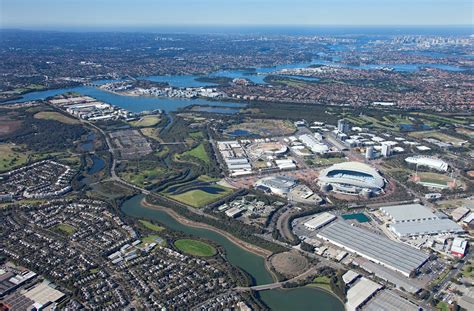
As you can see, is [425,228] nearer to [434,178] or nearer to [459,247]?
[459,247]

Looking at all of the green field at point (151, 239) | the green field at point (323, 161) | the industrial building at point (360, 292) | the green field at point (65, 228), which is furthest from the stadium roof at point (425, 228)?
the green field at point (65, 228)

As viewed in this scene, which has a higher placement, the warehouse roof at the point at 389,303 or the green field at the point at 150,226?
the green field at the point at 150,226

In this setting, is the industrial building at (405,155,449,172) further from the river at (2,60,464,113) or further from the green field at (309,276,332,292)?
the river at (2,60,464,113)

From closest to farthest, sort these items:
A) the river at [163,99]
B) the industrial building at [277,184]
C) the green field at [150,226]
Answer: the green field at [150,226] → the industrial building at [277,184] → the river at [163,99]

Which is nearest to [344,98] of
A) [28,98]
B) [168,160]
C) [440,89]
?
[440,89]

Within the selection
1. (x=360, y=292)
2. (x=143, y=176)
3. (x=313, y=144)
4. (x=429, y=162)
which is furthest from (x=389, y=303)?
(x=313, y=144)

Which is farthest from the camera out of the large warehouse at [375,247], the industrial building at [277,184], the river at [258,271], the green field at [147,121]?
the green field at [147,121]

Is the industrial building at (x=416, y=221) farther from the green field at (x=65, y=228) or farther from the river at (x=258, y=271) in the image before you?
the green field at (x=65, y=228)

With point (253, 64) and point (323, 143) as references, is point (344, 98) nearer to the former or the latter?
point (323, 143)
